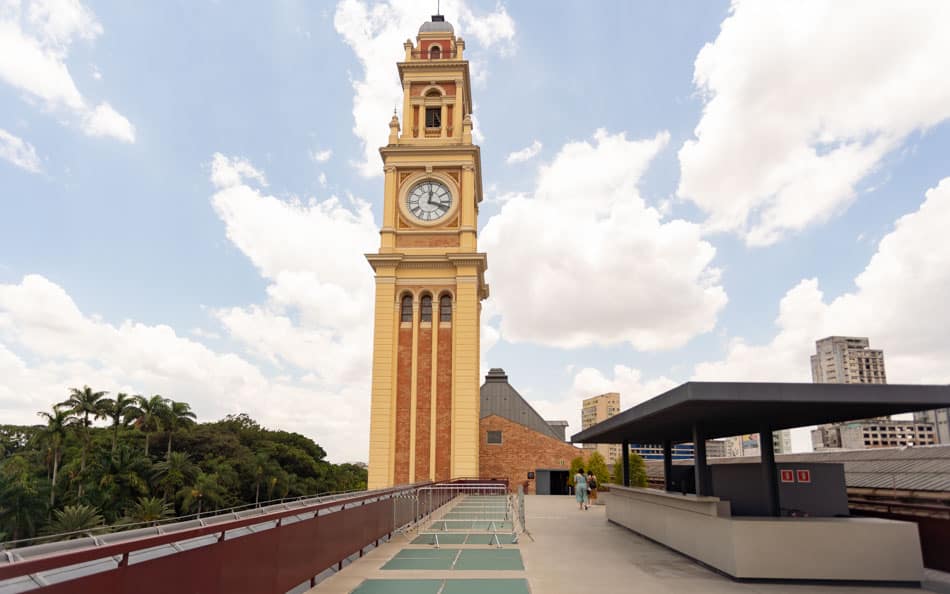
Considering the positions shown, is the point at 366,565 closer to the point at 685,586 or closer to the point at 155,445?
the point at 685,586

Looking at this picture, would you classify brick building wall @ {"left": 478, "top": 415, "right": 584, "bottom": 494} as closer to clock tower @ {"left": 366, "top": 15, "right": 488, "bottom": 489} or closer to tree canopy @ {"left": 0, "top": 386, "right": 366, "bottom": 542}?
clock tower @ {"left": 366, "top": 15, "right": 488, "bottom": 489}

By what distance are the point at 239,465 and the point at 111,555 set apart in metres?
65.0

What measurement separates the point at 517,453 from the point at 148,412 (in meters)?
36.0

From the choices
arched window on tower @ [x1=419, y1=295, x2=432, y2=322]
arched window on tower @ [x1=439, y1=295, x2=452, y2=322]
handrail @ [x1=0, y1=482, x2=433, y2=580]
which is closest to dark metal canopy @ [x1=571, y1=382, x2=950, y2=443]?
handrail @ [x1=0, y1=482, x2=433, y2=580]

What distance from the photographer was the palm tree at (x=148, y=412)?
60531 mm

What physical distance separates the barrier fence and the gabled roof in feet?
147

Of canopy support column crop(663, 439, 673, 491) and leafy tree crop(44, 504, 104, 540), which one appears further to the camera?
leafy tree crop(44, 504, 104, 540)

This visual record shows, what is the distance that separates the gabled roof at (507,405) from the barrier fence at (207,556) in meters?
44.7

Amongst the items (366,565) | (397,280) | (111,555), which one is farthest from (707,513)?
(397,280)

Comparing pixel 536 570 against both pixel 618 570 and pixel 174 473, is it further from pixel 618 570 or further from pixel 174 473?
pixel 174 473

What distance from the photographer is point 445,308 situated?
4544 centimetres

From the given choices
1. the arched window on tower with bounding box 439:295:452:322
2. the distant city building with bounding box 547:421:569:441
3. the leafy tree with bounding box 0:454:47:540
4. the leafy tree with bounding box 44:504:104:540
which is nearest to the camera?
the leafy tree with bounding box 0:454:47:540

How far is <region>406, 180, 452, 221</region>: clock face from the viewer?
46938mm

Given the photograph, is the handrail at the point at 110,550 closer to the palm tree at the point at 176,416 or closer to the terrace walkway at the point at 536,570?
the terrace walkway at the point at 536,570
